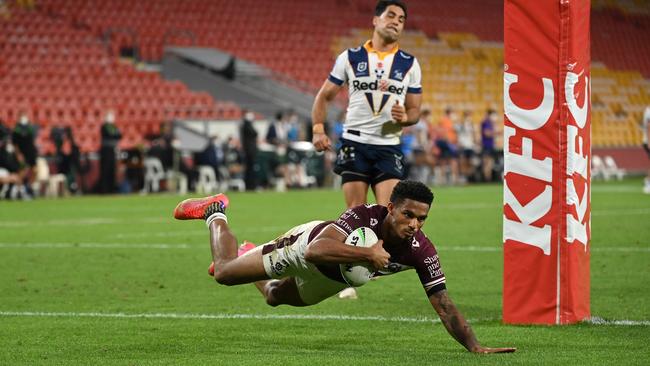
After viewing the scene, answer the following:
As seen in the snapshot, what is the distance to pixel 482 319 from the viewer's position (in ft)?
28.3

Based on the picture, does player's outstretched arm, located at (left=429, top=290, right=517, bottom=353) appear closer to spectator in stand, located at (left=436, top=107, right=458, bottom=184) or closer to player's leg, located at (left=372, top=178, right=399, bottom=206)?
player's leg, located at (left=372, top=178, right=399, bottom=206)

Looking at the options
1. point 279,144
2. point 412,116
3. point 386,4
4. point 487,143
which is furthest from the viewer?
point 487,143

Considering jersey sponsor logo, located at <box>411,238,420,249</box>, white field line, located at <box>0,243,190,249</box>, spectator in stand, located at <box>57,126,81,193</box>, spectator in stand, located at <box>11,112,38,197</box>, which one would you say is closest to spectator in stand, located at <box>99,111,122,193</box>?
spectator in stand, located at <box>57,126,81,193</box>

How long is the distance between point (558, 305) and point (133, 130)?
23.8 meters

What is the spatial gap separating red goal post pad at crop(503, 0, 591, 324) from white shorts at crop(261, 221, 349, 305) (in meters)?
1.61

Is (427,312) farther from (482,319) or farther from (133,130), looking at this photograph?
(133,130)

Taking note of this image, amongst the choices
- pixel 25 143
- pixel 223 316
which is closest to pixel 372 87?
pixel 223 316

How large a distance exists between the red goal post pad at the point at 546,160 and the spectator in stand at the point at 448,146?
25.0m

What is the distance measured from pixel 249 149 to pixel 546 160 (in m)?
21.9

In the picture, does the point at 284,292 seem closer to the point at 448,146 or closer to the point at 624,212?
the point at 624,212

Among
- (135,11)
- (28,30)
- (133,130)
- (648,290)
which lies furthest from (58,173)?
(648,290)

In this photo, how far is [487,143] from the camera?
33094 millimetres

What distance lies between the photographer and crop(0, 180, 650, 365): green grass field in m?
6.98

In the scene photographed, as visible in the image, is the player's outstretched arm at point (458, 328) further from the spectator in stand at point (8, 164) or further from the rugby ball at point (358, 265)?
the spectator in stand at point (8, 164)
